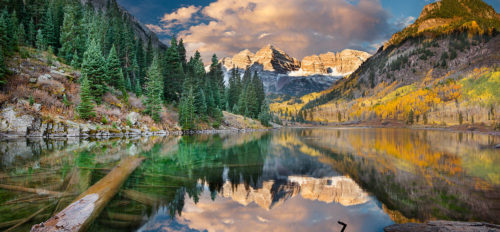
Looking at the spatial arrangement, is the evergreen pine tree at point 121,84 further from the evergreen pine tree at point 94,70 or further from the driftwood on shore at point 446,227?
the driftwood on shore at point 446,227

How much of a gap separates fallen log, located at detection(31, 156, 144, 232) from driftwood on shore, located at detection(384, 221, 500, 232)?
341 inches

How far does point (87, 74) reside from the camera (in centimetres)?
4156

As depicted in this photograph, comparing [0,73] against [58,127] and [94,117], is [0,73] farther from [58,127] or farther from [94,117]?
[94,117]

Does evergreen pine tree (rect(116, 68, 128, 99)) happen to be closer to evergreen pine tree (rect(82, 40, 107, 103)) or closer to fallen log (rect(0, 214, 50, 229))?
evergreen pine tree (rect(82, 40, 107, 103))

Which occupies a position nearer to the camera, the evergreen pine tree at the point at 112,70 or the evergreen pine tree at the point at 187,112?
the evergreen pine tree at the point at 112,70

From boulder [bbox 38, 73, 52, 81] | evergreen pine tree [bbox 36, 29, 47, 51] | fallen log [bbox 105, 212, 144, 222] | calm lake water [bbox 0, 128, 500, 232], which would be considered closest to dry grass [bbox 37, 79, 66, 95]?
boulder [bbox 38, 73, 52, 81]

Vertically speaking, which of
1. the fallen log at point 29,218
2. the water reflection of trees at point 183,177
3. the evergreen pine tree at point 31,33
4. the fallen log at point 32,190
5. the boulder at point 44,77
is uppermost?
the evergreen pine tree at point 31,33

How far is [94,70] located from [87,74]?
133cm

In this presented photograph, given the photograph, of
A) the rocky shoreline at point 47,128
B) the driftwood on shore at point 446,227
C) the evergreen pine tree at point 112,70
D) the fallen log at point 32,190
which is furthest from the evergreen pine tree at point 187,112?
the driftwood on shore at point 446,227

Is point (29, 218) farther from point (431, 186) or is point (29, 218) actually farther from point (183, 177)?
point (431, 186)

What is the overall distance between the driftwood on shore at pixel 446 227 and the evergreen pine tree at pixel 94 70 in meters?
45.1

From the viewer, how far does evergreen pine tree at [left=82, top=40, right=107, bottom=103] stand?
41250 mm

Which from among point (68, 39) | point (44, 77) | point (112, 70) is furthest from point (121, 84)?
point (68, 39)

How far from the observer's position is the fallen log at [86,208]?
6047 millimetres
